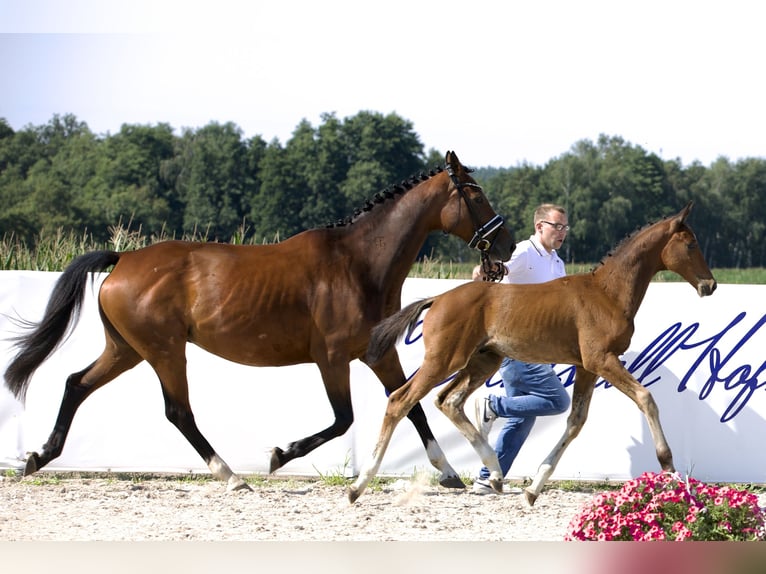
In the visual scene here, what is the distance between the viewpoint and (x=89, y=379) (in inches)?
269

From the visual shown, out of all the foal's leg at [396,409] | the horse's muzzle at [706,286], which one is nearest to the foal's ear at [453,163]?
the foal's leg at [396,409]

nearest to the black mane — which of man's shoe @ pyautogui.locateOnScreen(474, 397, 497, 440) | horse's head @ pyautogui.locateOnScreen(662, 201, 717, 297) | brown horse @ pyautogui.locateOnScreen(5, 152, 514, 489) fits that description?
brown horse @ pyautogui.locateOnScreen(5, 152, 514, 489)

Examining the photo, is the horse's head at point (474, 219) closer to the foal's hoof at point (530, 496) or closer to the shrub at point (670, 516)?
the foal's hoof at point (530, 496)

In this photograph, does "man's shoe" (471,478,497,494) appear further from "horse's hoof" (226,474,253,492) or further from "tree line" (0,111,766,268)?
"tree line" (0,111,766,268)

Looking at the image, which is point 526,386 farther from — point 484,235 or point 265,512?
point 265,512

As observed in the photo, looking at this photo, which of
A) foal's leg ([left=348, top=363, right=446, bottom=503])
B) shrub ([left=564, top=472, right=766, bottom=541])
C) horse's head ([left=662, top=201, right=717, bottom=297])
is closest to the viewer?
shrub ([left=564, top=472, right=766, bottom=541])

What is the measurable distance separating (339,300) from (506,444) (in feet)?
5.19

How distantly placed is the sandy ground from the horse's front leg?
0.15m

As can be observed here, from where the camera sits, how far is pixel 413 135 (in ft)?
247

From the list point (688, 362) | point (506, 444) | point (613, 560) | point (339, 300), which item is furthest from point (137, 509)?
point (613, 560)

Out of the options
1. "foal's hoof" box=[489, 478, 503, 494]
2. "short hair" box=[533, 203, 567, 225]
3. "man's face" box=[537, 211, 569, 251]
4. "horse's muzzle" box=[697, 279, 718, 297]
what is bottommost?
"foal's hoof" box=[489, 478, 503, 494]

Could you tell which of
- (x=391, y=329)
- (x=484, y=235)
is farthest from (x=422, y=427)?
(x=484, y=235)

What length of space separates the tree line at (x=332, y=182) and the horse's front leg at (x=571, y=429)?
60822 millimetres

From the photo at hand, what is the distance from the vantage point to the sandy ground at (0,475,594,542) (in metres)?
5.45
